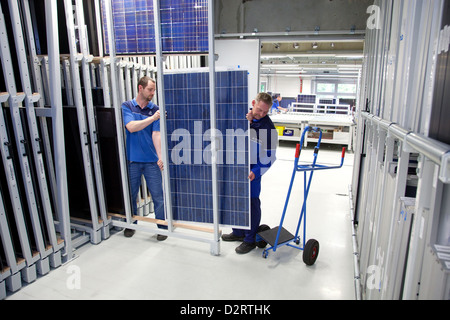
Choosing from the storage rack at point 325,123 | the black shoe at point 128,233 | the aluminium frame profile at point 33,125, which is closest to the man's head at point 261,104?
the aluminium frame profile at point 33,125

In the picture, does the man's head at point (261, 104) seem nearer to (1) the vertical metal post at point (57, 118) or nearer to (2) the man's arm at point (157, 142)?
(2) the man's arm at point (157, 142)

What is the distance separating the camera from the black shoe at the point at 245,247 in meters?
3.15

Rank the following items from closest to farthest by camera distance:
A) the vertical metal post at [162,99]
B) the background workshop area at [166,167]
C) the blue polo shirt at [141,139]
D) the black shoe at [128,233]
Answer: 1. the background workshop area at [166,167]
2. the vertical metal post at [162,99]
3. the blue polo shirt at [141,139]
4. the black shoe at [128,233]

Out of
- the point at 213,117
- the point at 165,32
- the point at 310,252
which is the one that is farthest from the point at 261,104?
the point at 310,252

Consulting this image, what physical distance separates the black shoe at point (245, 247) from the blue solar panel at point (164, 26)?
6.88 ft

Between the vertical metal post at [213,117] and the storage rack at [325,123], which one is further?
the storage rack at [325,123]

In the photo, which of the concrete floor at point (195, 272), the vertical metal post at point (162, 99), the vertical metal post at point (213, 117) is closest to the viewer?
the concrete floor at point (195, 272)

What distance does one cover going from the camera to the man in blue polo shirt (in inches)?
126

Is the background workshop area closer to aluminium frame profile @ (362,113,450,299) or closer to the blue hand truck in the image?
the blue hand truck

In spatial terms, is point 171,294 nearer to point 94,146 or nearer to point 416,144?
point 94,146

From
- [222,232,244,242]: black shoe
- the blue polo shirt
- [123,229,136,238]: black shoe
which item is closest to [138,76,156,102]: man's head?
the blue polo shirt

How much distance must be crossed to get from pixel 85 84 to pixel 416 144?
3.06 m

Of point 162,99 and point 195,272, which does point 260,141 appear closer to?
point 162,99
